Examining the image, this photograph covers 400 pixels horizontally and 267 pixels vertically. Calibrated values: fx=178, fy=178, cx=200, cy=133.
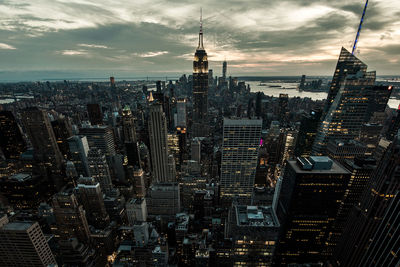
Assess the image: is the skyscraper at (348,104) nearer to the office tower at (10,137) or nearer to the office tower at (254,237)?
the office tower at (254,237)

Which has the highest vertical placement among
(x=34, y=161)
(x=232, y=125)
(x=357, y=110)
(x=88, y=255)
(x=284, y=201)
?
(x=357, y=110)

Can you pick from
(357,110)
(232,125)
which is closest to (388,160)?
(357,110)

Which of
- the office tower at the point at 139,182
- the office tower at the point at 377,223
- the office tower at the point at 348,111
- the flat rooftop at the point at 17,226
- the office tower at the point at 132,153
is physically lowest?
the office tower at the point at 139,182

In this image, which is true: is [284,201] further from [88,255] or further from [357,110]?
[88,255]

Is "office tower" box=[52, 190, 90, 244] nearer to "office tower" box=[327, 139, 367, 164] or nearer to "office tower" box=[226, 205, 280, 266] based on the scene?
"office tower" box=[226, 205, 280, 266]

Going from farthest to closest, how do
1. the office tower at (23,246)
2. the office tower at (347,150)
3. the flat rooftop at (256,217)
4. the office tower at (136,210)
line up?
the office tower at (136,210) → the office tower at (347,150) → the office tower at (23,246) → the flat rooftop at (256,217)

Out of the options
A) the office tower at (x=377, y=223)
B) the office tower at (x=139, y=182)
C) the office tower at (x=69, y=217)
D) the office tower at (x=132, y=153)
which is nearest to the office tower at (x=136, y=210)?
the office tower at (x=69, y=217)

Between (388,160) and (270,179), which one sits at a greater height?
(388,160)
